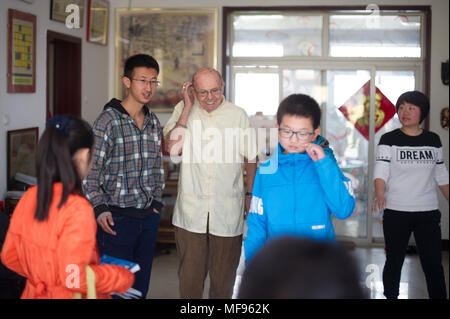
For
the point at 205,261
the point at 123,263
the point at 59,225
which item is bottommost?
the point at 205,261

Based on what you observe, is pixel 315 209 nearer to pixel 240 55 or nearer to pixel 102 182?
pixel 102 182

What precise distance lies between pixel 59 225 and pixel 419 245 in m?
2.28

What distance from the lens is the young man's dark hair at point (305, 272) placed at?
0.89 m

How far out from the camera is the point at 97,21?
5.10 meters

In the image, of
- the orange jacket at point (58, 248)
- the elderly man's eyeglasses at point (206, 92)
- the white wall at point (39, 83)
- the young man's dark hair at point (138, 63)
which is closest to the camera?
the orange jacket at point (58, 248)

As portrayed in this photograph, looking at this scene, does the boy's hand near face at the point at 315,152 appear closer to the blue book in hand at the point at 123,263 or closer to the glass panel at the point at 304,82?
the blue book in hand at the point at 123,263

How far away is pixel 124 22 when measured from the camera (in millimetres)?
5477

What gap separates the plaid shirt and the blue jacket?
2.27 ft

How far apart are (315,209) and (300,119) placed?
34 centimetres

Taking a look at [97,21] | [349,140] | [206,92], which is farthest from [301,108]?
[349,140]

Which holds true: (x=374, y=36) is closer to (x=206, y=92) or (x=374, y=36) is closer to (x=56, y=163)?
(x=206, y=92)

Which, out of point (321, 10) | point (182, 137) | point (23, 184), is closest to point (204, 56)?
point (321, 10)

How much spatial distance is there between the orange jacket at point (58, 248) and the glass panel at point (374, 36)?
14.4ft

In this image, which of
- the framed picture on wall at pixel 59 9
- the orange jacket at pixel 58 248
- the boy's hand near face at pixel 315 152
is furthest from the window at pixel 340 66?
the orange jacket at pixel 58 248
